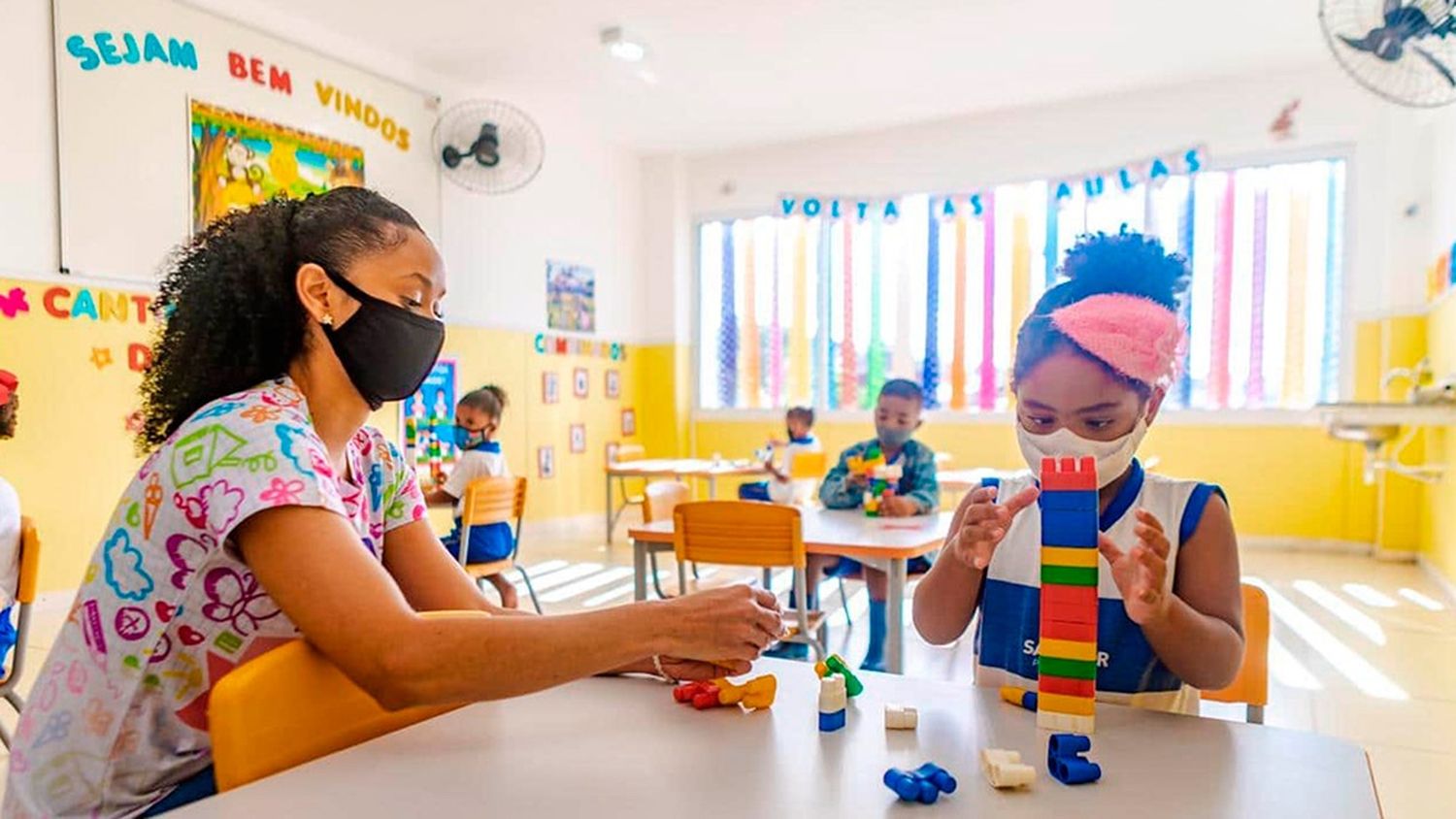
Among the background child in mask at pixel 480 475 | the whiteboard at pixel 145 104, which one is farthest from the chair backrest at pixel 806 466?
the whiteboard at pixel 145 104

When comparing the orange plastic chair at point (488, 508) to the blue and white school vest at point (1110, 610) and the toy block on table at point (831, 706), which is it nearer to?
the blue and white school vest at point (1110, 610)

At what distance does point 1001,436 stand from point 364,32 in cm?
519

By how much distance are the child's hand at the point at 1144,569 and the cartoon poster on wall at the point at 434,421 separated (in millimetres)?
5246

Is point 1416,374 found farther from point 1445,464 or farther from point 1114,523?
point 1114,523

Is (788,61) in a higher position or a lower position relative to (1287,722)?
higher

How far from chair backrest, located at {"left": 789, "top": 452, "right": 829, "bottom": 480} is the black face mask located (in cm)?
394

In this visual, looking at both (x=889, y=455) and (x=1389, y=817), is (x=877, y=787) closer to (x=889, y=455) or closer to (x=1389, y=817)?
(x=1389, y=817)

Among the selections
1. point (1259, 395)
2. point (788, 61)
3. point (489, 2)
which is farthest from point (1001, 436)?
point (489, 2)

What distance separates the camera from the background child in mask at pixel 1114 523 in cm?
99

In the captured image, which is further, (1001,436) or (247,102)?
(1001,436)

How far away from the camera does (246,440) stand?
0.91 m

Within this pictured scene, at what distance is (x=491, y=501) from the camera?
12.2ft

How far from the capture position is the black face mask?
3.63 ft

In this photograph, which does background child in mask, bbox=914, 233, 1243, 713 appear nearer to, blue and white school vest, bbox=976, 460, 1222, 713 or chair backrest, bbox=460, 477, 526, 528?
blue and white school vest, bbox=976, 460, 1222, 713
